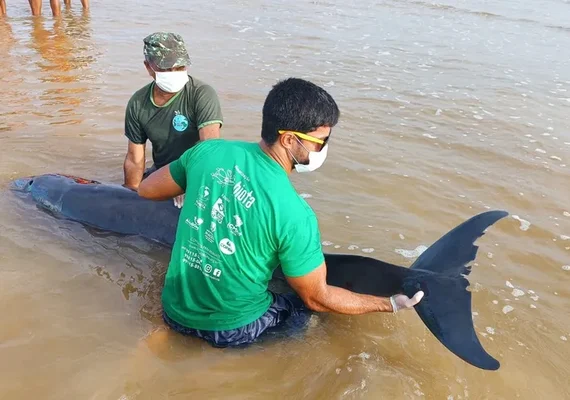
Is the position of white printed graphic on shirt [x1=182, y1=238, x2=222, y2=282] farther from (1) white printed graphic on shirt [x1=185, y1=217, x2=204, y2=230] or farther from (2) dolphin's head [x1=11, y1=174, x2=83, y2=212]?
(2) dolphin's head [x1=11, y1=174, x2=83, y2=212]

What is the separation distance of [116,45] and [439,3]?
1678 cm

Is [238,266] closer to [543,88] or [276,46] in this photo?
[543,88]

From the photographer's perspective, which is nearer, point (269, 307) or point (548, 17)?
point (269, 307)

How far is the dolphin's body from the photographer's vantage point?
133 inches

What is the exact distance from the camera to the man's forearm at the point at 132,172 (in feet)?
18.3

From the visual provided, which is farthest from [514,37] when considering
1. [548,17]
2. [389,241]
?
[389,241]

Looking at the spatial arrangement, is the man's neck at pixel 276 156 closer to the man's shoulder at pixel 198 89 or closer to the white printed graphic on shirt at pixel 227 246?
the white printed graphic on shirt at pixel 227 246

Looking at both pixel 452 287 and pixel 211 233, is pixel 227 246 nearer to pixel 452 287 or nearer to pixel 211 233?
pixel 211 233

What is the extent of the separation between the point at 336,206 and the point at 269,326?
8.26 ft

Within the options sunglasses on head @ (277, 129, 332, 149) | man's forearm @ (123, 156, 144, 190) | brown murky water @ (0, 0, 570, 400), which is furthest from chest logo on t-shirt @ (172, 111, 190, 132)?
sunglasses on head @ (277, 129, 332, 149)

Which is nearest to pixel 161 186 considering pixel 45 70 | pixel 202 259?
pixel 202 259

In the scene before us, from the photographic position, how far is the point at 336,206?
6020 mm

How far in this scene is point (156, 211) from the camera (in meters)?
5.16

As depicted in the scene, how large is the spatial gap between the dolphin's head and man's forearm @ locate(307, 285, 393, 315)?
11.6 ft
